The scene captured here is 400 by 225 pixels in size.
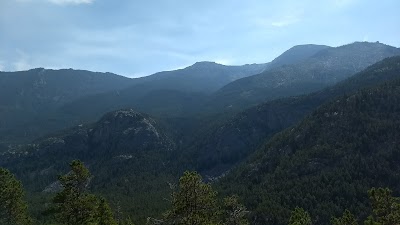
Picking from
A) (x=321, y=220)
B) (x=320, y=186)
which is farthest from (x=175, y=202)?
(x=320, y=186)

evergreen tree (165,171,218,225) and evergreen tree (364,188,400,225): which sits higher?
evergreen tree (165,171,218,225)

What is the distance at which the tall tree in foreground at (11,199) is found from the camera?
67.4 meters

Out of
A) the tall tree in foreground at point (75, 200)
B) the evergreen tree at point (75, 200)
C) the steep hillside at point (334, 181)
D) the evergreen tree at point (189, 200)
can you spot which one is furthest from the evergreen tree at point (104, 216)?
the steep hillside at point (334, 181)

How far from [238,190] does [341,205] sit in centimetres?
4907

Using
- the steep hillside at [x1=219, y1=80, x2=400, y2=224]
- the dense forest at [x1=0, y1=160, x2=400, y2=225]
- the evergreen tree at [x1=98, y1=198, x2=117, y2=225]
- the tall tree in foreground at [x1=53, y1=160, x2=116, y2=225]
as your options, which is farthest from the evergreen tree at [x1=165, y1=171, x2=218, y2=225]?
the steep hillside at [x1=219, y1=80, x2=400, y2=224]

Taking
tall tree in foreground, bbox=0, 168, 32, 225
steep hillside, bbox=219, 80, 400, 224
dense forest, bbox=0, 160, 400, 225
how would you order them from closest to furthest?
dense forest, bbox=0, 160, 400, 225
tall tree in foreground, bbox=0, 168, 32, 225
steep hillside, bbox=219, 80, 400, 224

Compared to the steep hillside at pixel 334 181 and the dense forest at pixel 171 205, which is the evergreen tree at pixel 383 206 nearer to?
the dense forest at pixel 171 205

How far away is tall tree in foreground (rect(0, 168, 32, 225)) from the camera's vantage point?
6744cm

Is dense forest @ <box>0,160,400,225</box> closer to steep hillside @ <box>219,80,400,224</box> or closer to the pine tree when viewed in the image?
the pine tree

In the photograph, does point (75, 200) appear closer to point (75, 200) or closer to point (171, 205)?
point (75, 200)

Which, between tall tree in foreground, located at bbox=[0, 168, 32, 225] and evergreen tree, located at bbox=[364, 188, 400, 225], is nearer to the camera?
evergreen tree, located at bbox=[364, 188, 400, 225]

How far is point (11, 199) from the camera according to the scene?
225ft

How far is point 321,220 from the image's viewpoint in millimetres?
153875

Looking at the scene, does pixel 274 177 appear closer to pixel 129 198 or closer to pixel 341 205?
pixel 341 205
